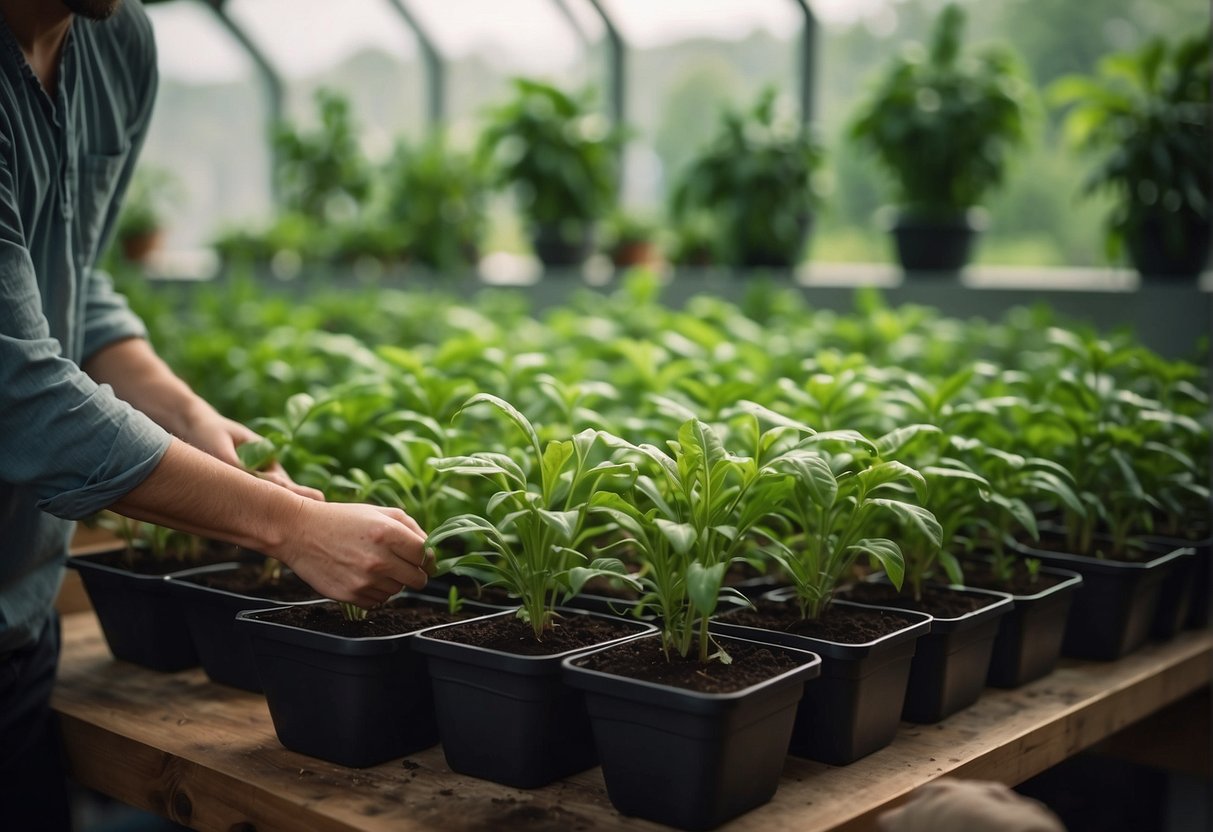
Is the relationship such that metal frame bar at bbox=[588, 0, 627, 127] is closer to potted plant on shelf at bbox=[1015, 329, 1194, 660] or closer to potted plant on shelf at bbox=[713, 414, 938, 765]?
potted plant on shelf at bbox=[1015, 329, 1194, 660]

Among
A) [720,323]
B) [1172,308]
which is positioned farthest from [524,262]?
[1172,308]

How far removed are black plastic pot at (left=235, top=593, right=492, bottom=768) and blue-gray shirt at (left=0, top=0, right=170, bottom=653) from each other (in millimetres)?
280

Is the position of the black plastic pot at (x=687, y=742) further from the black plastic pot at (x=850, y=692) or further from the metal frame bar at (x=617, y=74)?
the metal frame bar at (x=617, y=74)

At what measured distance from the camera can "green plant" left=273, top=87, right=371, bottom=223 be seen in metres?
7.47

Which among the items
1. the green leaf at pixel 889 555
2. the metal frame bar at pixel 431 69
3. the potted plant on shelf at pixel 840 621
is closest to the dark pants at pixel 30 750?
the potted plant on shelf at pixel 840 621

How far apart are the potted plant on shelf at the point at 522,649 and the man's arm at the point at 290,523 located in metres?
0.07

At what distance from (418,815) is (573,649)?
0.82 feet

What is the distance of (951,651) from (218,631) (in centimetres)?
103

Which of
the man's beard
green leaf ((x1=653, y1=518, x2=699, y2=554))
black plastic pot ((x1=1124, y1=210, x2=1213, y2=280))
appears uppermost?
black plastic pot ((x1=1124, y1=210, x2=1213, y2=280))

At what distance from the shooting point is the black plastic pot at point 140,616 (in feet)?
5.75

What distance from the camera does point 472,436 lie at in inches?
74.5

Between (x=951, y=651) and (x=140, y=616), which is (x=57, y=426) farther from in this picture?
(x=951, y=651)

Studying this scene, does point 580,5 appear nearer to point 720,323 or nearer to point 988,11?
point 988,11

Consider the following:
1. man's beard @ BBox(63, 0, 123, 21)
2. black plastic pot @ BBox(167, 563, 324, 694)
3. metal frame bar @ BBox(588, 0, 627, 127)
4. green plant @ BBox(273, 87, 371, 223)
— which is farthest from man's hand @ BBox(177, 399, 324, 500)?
green plant @ BBox(273, 87, 371, 223)
